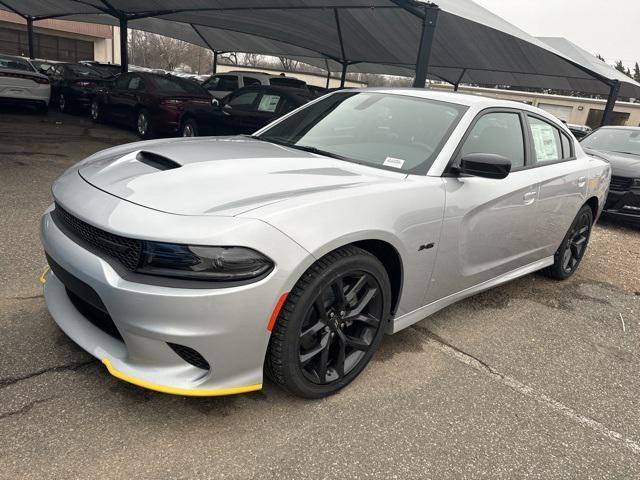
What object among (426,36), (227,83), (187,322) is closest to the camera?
(187,322)

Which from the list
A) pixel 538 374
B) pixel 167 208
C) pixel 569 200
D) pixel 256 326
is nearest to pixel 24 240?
pixel 167 208

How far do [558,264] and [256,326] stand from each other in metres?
3.42

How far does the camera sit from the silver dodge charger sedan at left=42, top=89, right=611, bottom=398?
197cm

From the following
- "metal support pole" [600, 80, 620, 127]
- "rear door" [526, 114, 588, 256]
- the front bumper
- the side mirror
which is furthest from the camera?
"metal support pole" [600, 80, 620, 127]

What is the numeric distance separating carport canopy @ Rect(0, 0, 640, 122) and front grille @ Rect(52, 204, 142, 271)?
20.2ft

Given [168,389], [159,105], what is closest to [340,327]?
[168,389]

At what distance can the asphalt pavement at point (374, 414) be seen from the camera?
2.02 metres

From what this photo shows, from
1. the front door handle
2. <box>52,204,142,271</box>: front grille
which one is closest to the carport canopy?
the front door handle

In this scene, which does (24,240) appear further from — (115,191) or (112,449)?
(112,449)

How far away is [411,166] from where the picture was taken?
9.39 ft

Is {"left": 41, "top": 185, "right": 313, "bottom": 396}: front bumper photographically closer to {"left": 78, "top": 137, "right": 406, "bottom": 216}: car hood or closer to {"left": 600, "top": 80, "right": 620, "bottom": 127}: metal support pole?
{"left": 78, "top": 137, "right": 406, "bottom": 216}: car hood

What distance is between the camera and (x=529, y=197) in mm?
3469

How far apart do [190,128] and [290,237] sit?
8192mm

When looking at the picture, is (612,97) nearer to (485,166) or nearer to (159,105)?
(159,105)
